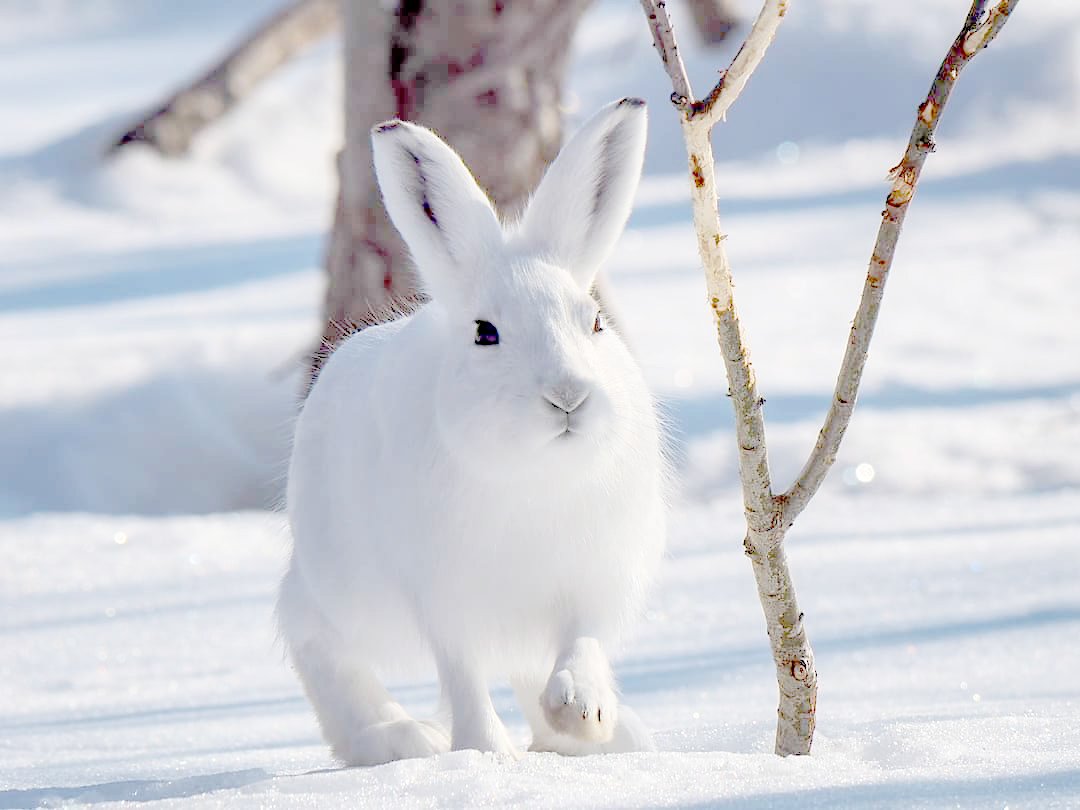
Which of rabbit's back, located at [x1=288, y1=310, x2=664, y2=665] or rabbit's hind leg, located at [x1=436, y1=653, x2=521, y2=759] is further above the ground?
rabbit's back, located at [x1=288, y1=310, x2=664, y2=665]

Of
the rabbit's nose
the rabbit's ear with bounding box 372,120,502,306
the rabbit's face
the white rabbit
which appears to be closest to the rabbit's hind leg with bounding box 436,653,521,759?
the white rabbit

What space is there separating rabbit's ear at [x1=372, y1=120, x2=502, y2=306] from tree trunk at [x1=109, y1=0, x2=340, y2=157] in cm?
726

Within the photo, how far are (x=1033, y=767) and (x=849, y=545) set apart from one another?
7.06 ft

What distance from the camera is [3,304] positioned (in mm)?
7184

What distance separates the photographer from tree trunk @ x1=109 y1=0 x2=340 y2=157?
29.9 ft

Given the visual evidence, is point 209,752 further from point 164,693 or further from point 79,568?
point 79,568

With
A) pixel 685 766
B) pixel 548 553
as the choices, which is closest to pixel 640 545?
pixel 548 553

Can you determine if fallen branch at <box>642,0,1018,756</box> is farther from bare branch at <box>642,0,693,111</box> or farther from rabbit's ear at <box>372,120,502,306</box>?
rabbit's ear at <box>372,120,502,306</box>

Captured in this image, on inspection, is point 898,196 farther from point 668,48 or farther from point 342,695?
point 342,695

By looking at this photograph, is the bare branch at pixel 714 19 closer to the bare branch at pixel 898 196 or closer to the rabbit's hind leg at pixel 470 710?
the bare branch at pixel 898 196

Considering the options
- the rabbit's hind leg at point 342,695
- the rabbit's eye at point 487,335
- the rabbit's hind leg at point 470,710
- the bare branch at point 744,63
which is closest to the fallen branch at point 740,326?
the bare branch at point 744,63

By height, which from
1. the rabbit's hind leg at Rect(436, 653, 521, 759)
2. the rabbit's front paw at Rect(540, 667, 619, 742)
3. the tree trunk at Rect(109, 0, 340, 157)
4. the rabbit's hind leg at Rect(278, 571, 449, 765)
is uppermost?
the rabbit's front paw at Rect(540, 667, 619, 742)

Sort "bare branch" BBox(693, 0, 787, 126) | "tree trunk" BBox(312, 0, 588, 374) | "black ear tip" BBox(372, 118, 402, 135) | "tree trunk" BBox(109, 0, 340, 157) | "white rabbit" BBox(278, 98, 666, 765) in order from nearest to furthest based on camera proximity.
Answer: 1. "bare branch" BBox(693, 0, 787, 126)
2. "white rabbit" BBox(278, 98, 666, 765)
3. "black ear tip" BBox(372, 118, 402, 135)
4. "tree trunk" BBox(312, 0, 588, 374)
5. "tree trunk" BBox(109, 0, 340, 157)

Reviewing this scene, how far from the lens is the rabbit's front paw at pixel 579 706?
6.59 ft
